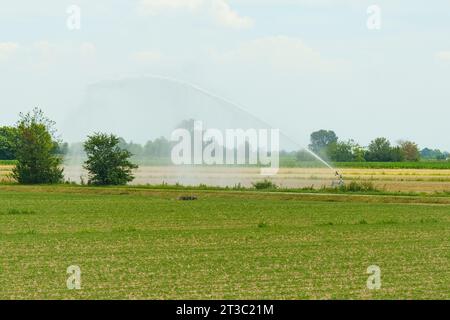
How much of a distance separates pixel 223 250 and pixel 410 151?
154m

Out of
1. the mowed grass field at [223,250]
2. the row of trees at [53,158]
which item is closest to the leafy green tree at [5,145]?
the row of trees at [53,158]

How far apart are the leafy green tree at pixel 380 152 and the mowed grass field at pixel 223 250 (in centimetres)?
11481

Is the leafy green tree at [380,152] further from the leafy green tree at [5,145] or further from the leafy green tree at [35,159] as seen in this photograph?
the leafy green tree at [35,159]

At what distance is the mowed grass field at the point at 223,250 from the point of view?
1789cm

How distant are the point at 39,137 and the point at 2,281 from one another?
196 ft

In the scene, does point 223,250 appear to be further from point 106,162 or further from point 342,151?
point 342,151

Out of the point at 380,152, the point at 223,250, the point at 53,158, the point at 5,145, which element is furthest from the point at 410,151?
the point at 223,250

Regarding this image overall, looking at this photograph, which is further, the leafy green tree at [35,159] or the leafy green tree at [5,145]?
the leafy green tree at [5,145]

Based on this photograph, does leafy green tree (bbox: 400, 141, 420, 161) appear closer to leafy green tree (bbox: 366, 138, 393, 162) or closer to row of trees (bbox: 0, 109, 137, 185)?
leafy green tree (bbox: 366, 138, 393, 162)

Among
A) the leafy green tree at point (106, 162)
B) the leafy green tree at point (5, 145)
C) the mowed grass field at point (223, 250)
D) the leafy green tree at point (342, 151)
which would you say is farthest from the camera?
the leafy green tree at point (5, 145)

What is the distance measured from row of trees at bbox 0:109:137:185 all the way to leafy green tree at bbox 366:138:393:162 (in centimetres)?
8861

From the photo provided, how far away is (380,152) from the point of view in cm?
16250
